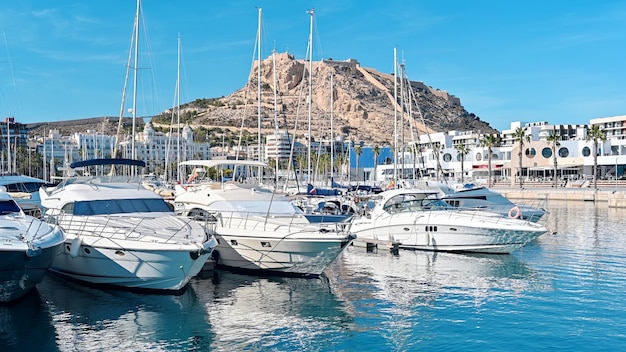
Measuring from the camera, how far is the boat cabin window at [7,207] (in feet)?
55.3

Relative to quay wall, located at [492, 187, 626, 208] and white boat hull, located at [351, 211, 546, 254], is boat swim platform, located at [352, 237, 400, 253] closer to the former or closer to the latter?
white boat hull, located at [351, 211, 546, 254]

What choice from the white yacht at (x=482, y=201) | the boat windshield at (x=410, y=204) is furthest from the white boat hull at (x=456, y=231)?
the white yacht at (x=482, y=201)

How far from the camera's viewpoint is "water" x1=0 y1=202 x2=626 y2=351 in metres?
12.7

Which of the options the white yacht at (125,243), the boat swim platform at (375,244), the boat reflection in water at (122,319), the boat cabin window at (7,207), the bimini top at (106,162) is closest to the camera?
the boat reflection in water at (122,319)

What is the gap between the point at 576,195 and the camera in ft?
208

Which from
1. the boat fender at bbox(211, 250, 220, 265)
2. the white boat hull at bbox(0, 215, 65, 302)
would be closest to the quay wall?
the boat fender at bbox(211, 250, 220, 265)

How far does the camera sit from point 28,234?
14641 millimetres

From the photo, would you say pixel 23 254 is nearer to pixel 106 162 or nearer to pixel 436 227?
pixel 106 162

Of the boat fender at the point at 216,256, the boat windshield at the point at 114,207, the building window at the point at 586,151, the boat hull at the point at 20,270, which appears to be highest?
the building window at the point at 586,151

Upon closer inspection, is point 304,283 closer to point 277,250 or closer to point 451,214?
point 277,250

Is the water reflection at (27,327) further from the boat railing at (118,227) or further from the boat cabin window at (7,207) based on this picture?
the boat cabin window at (7,207)

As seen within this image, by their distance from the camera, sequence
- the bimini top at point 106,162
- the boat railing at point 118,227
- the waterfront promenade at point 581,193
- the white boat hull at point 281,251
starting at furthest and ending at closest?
the waterfront promenade at point 581,193, the bimini top at point 106,162, the white boat hull at point 281,251, the boat railing at point 118,227

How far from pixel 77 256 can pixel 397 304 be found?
8.78 m

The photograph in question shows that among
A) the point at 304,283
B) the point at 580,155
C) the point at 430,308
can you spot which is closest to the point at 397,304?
the point at 430,308
